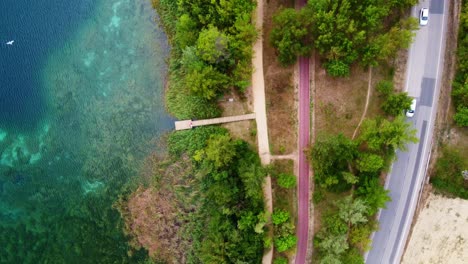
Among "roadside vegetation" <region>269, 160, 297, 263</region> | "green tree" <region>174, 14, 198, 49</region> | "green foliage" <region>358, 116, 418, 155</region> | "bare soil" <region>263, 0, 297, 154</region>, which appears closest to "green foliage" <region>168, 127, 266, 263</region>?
"roadside vegetation" <region>269, 160, 297, 263</region>

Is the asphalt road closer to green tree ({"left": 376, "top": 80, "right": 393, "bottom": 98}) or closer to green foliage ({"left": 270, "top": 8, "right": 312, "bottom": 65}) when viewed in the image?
green tree ({"left": 376, "top": 80, "right": 393, "bottom": 98})

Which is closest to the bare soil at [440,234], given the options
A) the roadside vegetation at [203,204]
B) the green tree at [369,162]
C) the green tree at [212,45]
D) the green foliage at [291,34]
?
the green tree at [369,162]

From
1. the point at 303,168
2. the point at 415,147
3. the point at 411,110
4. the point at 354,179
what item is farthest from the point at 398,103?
the point at 303,168

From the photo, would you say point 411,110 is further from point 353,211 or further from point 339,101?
point 353,211

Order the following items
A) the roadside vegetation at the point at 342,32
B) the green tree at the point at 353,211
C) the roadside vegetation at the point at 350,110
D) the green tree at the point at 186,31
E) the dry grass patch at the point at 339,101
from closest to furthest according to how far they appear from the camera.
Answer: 1. the roadside vegetation at the point at 342,32
2. the roadside vegetation at the point at 350,110
3. the green tree at the point at 353,211
4. the green tree at the point at 186,31
5. the dry grass patch at the point at 339,101

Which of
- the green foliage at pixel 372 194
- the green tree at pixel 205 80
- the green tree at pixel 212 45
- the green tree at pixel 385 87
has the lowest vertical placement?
the green foliage at pixel 372 194

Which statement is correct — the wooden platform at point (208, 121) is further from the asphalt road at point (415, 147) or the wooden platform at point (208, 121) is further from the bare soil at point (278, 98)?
the asphalt road at point (415, 147)
